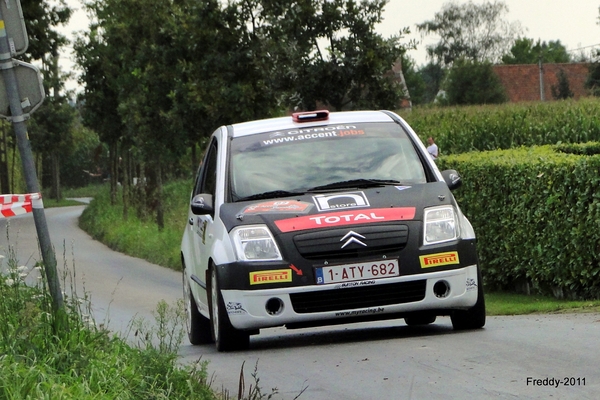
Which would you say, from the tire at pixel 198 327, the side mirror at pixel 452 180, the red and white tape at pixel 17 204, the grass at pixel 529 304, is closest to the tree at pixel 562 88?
the grass at pixel 529 304

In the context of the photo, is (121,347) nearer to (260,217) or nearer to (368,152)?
(260,217)

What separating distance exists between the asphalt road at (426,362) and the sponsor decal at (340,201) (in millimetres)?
1024

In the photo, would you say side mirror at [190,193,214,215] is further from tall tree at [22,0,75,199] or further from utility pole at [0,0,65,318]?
tall tree at [22,0,75,199]

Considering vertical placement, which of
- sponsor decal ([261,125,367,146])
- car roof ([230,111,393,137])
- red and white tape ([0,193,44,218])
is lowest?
red and white tape ([0,193,44,218])

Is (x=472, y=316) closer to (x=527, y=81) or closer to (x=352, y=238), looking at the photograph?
(x=352, y=238)

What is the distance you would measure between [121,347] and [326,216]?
5.96 feet

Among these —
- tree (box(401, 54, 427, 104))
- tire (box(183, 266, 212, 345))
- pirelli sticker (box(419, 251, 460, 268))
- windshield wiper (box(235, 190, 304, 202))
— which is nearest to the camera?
pirelli sticker (box(419, 251, 460, 268))

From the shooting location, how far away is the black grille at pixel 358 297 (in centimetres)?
887

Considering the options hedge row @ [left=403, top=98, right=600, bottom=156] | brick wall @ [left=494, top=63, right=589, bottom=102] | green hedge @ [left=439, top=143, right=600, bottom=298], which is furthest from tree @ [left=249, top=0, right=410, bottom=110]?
brick wall @ [left=494, top=63, right=589, bottom=102]

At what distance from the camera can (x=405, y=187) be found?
9.49 metres

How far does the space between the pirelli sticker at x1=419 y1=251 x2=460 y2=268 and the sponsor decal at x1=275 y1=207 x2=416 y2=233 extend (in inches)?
12.8

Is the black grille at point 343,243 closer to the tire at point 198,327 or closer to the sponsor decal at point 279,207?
the sponsor decal at point 279,207

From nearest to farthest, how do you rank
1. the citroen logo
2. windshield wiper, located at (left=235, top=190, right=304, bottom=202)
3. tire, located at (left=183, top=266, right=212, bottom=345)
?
1. the citroen logo
2. windshield wiper, located at (left=235, top=190, right=304, bottom=202)
3. tire, located at (left=183, top=266, right=212, bottom=345)

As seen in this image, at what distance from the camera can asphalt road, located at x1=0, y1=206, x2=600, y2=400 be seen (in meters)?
6.78
